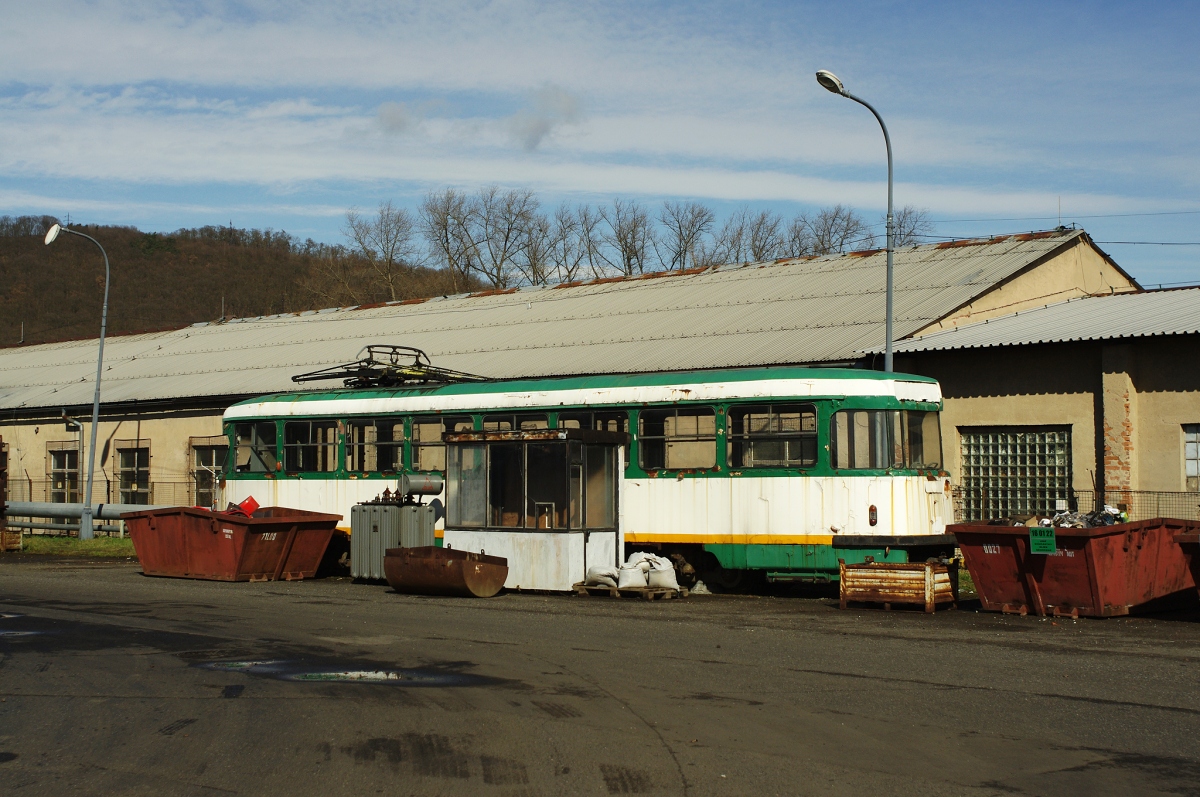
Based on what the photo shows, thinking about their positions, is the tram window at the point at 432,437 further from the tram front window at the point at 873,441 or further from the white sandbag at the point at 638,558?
the tram front window at the point at 873,441

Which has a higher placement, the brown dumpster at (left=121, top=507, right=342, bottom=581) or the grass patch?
the brown dumpster at (left=121, top=507, right=342, bottom=581)

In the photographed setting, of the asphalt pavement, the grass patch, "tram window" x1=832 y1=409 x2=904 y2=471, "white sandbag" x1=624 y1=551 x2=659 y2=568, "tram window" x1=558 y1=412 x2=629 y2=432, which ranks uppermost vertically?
"tram window" x1=558 y1=412 x2=629 y2=432

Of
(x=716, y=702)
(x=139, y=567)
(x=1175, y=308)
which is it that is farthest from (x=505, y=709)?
(x=1175, y=308)

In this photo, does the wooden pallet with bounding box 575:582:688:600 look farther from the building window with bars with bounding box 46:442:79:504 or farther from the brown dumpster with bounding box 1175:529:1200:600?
the building window with bars with bounding box 46:442:79:504

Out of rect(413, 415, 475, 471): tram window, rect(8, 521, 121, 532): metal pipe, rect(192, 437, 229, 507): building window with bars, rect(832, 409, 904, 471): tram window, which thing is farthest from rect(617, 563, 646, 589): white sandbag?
rect(192, 437, 229, 507): building window with bars

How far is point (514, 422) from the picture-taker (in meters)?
19.2

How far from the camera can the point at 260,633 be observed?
1278 cm

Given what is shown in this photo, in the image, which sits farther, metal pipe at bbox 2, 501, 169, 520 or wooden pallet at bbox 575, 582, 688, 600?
metal pipe at bbox 2, 501, 169, 520

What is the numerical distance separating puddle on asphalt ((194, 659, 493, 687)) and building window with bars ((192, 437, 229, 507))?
23.7m

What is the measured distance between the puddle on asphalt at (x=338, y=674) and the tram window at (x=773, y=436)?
7774 millimetres

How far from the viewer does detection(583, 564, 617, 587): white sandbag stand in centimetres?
1719

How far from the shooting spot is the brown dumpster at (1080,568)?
14.1m

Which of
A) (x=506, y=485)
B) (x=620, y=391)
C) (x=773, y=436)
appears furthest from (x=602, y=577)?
(x=773, y=436)

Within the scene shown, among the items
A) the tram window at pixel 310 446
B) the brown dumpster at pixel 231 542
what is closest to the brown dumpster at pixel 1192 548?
the brown dumpster at pixel 231 542
